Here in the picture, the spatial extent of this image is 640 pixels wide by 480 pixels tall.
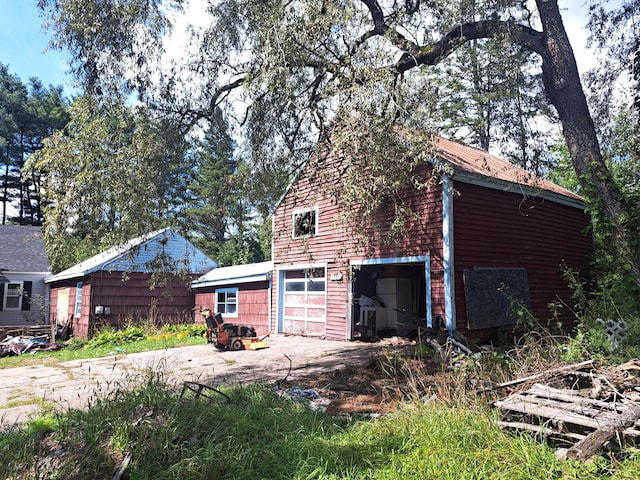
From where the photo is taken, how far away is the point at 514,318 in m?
10.9

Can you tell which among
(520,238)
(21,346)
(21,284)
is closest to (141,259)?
(21,346)

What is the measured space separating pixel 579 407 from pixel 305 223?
1085 centimetres

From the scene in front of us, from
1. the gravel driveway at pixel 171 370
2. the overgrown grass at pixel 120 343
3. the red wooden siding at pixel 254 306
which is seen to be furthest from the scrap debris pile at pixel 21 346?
the red wooden siding at pixel 254 306

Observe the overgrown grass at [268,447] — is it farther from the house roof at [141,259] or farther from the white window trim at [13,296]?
the white window trim at [13,296]

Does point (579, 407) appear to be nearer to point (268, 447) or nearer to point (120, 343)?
point (268, 447)

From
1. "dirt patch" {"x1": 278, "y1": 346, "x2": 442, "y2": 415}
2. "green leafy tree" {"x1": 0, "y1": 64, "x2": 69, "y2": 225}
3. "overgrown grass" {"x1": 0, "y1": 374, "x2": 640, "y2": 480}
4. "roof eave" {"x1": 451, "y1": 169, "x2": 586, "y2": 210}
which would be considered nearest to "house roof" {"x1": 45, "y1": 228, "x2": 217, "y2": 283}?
"dirt patch" {"x1": 278, "y1": 346, "x2": 442, "y2": 415}

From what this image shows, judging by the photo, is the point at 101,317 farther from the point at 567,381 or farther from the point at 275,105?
the point at 567,381

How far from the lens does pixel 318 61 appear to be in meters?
7.86

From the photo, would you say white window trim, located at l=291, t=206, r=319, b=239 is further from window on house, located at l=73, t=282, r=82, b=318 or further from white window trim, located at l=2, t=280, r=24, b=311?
white window trim, located at l=2, t=280, r=24, b=311

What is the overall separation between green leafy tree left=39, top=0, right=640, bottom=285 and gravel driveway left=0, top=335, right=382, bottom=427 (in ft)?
14.2

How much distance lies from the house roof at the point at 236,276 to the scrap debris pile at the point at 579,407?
457 inches

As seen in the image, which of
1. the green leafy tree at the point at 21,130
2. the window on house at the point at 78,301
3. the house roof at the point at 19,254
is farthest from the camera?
the green leafy tree at the point at 21,130

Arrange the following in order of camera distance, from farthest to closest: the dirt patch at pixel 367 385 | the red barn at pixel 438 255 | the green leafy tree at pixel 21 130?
the green leafy tree at pixel 21 130 < the red barn at pixel 438 255 < the dirt patch at pixel 367 385

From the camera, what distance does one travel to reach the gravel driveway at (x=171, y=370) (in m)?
6.41
